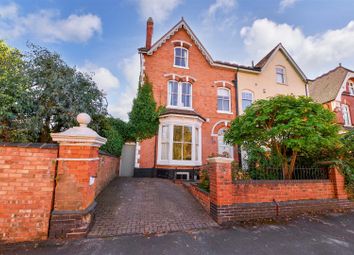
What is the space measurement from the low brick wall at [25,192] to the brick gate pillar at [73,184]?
0.57 feet

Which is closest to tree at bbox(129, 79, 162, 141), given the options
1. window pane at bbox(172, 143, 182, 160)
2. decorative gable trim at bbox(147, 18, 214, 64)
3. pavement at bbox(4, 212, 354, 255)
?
window pane at bbox(172, 143, 182, 160)

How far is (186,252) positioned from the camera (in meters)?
3.44

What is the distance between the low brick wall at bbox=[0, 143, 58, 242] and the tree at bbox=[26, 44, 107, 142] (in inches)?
124

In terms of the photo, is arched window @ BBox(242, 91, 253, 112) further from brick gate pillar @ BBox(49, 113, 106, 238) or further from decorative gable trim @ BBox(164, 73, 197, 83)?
brick gate pillar @ BBox(49, 113, 106, 238)

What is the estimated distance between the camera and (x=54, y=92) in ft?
22.5

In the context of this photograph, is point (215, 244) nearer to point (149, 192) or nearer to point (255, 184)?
point (255, 184)

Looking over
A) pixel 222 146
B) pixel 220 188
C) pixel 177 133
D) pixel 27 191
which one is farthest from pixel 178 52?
pixel 27 191

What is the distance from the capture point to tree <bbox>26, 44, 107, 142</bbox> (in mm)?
6809

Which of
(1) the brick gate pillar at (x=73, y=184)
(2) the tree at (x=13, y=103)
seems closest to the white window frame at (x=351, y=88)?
(1) the brick gate pillar at (x=73, y=184)

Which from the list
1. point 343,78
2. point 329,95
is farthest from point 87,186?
point 343,78

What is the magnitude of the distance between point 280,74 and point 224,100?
633cm

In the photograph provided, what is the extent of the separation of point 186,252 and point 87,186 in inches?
105

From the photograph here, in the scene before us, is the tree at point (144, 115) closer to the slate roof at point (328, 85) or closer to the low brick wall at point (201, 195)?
the low brick wall at point (201, 195)

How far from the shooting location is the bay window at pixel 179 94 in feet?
39.6
